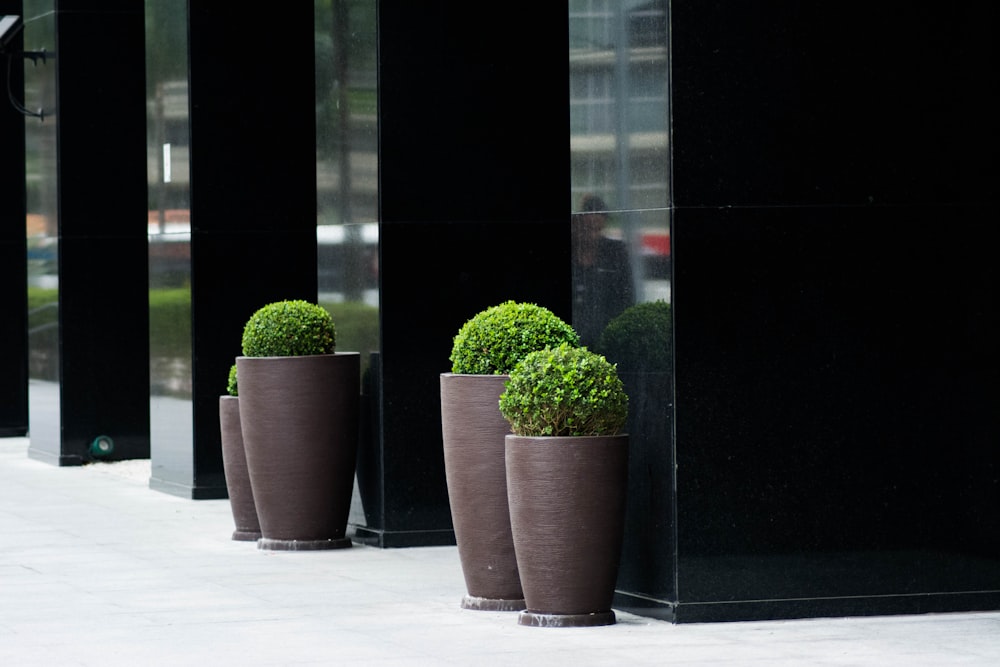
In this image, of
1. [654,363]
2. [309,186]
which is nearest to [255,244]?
[309,186]

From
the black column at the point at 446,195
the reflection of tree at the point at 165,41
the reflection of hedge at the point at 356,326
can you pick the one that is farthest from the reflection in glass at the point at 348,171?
the reflection of tree at the point at 165,41

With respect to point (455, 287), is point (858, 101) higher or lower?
higher

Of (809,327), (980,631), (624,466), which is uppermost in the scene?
(809,327)

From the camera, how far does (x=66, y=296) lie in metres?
18.2

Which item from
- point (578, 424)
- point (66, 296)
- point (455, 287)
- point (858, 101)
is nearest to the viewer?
point (578, 424)

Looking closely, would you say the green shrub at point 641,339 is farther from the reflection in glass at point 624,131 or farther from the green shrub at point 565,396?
the green shrub at point 565,396

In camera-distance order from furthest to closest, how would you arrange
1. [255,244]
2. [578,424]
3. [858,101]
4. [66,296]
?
1. [66,296]
2. [255,244]
3. [858,101]
4. [578,424]

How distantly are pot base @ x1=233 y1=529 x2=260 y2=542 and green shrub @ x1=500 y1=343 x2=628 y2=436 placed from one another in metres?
4.17

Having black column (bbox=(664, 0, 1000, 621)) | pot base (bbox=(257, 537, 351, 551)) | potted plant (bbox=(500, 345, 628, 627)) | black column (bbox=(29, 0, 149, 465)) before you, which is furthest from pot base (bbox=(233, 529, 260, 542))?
black column (bbox=(29, 0, 149, 465))

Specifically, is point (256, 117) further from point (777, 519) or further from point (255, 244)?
point (777, 519)

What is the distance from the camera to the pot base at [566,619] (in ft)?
28.6

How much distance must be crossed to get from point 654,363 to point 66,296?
10.5 meters

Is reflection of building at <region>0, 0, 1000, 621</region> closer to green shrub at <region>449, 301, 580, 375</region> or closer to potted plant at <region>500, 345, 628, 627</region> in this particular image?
potted plant at <region>500, 345, 628, 627</region>

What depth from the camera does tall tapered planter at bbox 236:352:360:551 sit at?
11633 mm
